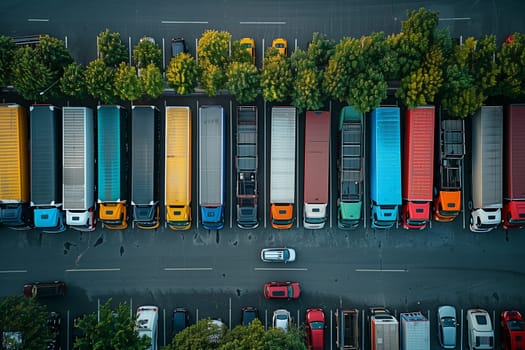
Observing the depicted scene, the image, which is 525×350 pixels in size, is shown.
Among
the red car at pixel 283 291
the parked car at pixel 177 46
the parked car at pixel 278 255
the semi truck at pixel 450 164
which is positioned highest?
the parked car at pixel 177 46

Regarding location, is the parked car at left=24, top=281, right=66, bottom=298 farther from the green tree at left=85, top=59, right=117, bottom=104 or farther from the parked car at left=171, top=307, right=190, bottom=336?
the green tree at left=85, top=59, right=117, bottom=104

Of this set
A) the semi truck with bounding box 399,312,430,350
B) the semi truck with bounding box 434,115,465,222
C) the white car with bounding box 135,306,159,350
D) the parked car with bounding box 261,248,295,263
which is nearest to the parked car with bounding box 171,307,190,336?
the white car with bounding box 135,306,159,350

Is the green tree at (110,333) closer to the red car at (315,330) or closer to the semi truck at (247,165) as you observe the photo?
the semi truck at (247,165)

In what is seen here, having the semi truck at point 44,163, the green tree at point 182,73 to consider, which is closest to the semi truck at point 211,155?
the green tree at point 182,73

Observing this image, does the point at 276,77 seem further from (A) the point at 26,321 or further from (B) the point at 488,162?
(A) the point at 26,321

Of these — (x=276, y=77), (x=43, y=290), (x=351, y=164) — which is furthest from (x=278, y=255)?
(x=43, y=290)

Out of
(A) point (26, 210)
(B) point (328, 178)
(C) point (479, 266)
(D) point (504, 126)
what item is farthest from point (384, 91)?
(A) point (26, 210)
